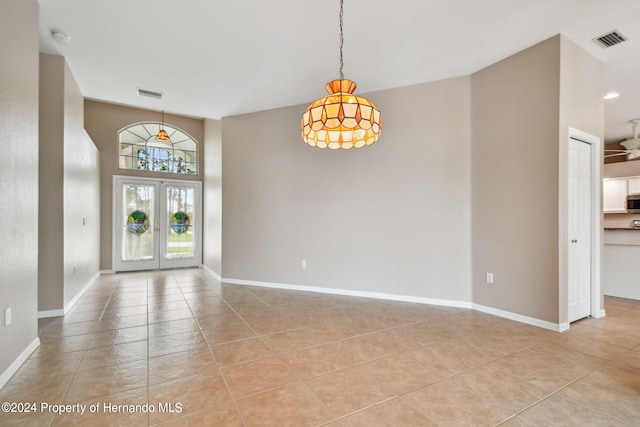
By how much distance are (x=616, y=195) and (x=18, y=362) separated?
10408 millimetres

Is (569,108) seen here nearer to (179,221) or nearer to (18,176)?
(18,176)

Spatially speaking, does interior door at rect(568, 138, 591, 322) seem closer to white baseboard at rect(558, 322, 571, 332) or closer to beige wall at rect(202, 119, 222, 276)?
white baseboard at rect(558, 322, 571, 332)

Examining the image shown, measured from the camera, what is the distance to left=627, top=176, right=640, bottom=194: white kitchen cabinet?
645cm

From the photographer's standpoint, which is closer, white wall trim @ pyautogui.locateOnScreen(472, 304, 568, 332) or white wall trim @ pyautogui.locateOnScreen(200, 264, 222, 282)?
white wall trim @ pyautogui.locateOnScreen(472, 304, 568, 332)

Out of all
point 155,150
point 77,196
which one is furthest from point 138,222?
point 77,196

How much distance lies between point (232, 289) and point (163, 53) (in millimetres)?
3563

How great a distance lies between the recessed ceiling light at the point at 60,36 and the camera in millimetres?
3074

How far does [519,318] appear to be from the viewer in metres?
3.41

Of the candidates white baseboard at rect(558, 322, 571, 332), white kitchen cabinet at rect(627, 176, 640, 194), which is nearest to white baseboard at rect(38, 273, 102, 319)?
white baseboard at rect(558, 322, 571, 332)

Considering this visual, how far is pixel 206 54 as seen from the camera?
11.5 feet

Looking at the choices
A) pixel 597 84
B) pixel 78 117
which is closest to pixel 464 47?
pixel 597 84

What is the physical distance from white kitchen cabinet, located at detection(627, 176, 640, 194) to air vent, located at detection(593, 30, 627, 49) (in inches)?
198

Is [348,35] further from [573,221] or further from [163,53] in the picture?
[573,221]

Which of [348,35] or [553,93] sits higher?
[348,35]
